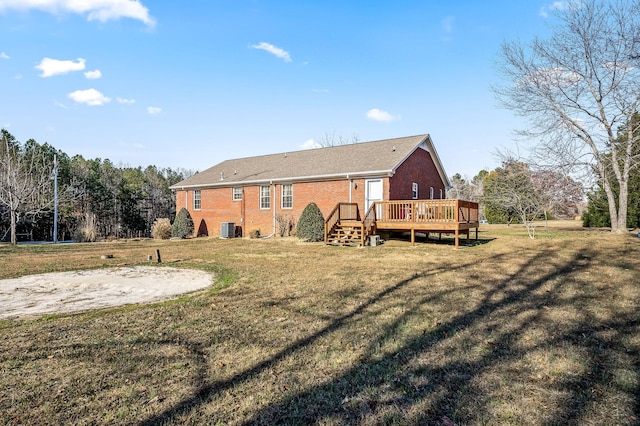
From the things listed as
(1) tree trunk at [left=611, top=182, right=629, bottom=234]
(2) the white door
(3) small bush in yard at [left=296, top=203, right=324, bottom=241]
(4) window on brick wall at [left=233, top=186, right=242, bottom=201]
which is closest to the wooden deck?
(3) small bush in yard at [left=296, top=203, right=324, bottom=241]

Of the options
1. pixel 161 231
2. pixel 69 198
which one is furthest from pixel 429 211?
pixel 69 198

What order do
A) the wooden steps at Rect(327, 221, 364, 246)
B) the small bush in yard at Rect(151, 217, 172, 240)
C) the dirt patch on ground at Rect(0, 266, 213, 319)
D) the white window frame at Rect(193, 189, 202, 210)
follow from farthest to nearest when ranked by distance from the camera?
the white window frame at Rect(193, 189, 202, 210) < the small bush in yard at Rect(151, 217, 172, 240) < the wooden steps at Rect(327, 221, 364, 246) < the dirt patch on ground at Rect(0, 266, 213, 319)

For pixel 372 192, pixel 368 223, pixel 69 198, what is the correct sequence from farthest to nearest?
1. pixel 69 198
2. pixel 372 192
3. pixel 368 223

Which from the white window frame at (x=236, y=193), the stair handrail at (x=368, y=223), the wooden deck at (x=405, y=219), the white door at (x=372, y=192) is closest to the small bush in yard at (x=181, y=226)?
the white window frame at (x=236, y=193)

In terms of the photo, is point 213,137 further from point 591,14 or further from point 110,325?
point 591,14

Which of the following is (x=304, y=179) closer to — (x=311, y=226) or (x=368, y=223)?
(x=311, y=226)

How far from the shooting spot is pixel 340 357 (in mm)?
3455

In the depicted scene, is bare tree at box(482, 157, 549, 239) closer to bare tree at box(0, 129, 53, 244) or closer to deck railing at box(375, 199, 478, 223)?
deck railing at box(375, 199, 478, 223)

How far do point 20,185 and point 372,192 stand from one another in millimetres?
19352

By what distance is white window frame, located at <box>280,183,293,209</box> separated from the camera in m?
19.8

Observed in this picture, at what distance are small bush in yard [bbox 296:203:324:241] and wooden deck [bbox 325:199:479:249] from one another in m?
0.49

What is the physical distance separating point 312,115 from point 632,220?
21.5 m

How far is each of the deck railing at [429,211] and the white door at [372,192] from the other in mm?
1096

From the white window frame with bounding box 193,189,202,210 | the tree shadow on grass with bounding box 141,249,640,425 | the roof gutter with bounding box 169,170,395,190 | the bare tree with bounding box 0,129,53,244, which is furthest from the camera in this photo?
the white window frame with bounding box 193,189,202,210
